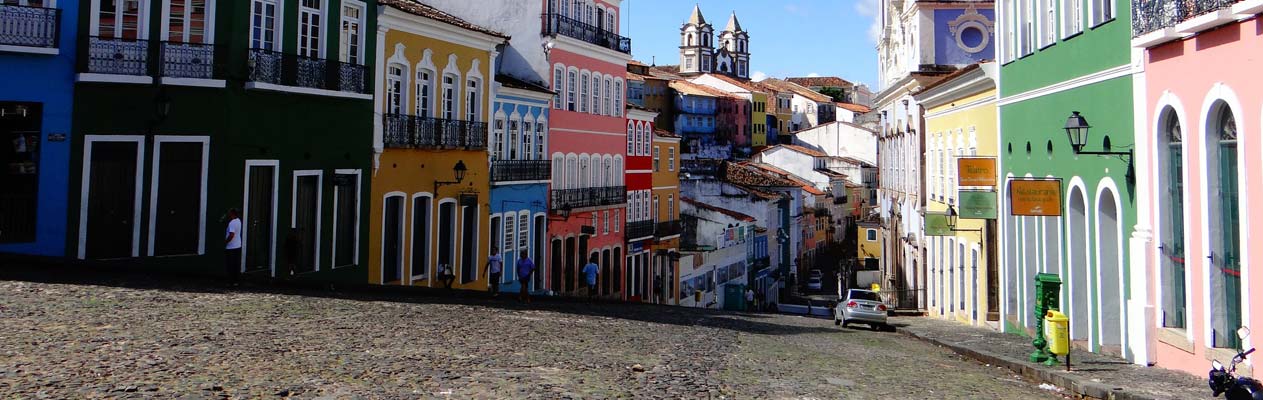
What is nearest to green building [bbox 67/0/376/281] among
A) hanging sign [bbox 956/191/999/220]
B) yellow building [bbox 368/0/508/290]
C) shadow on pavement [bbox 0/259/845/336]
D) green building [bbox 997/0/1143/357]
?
shadow on pavement [bbox 0/259/845/336]

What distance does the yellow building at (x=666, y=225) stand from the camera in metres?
44.4

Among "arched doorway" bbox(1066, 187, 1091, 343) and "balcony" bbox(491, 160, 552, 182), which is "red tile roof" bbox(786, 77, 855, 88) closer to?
"balcony" bbox(491, 160, 552, 182)

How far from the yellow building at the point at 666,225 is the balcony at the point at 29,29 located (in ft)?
93.4

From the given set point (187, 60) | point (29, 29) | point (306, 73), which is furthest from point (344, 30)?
point (29, 29)

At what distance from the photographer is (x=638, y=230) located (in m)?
41.9

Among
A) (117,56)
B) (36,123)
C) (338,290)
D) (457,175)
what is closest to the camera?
(36,123)

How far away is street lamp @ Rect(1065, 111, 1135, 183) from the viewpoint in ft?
48.6

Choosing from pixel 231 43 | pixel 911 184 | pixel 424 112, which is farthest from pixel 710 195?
pixel 231 43

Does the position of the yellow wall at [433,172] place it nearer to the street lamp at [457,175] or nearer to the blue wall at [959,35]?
the street lamp at [457,175]

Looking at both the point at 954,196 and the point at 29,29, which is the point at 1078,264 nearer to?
the point at 954,196

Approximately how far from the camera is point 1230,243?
12.4 meters

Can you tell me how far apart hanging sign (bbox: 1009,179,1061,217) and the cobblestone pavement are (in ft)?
8.86

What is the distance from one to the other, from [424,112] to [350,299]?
29.5 feet

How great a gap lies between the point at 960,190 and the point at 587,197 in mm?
16368
